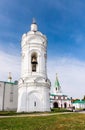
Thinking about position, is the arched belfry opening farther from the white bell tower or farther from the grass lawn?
the grass lawn

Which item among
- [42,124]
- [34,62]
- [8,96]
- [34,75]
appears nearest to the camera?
[42,124]

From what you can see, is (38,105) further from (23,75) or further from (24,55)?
(24,55)

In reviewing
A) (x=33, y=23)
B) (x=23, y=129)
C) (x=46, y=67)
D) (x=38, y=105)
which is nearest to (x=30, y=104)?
(x=38, y=105)

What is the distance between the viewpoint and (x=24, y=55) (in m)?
35.0

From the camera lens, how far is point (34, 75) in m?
33.1

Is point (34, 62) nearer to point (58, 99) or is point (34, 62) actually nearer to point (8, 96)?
point (8, 96)

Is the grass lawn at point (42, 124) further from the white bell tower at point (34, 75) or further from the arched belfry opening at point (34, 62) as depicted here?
the arched belfry opening at point (34, 62)

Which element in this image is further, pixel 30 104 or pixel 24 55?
pixel 24 55

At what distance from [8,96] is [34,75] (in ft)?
37.2

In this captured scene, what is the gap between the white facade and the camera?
132ft

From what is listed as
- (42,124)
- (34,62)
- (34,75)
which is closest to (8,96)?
(34,75)

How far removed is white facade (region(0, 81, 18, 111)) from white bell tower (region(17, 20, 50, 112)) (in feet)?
26.6

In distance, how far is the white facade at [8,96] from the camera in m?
40.4

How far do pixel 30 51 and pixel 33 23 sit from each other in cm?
691
